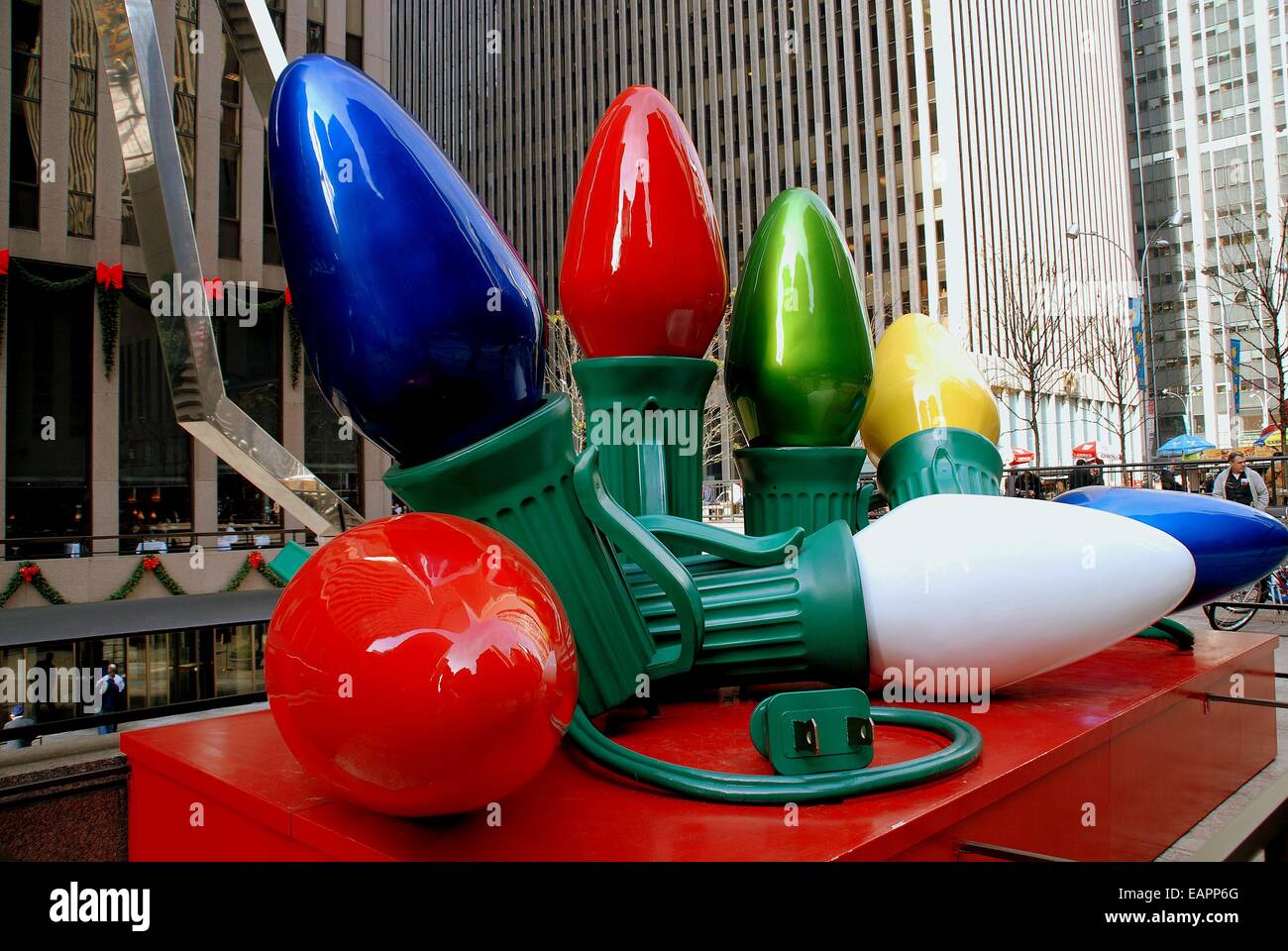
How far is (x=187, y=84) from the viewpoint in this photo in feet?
62.7

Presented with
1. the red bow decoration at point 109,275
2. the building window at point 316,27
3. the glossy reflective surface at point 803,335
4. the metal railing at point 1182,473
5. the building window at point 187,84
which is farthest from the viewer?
the building window at point 316,27

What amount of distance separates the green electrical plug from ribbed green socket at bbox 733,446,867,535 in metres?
1.51

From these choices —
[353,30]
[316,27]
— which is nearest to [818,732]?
[316,27]

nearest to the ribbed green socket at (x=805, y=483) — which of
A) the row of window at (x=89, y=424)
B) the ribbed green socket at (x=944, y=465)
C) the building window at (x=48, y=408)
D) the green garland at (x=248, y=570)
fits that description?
the ribbed green socket at (x=944, y=465)

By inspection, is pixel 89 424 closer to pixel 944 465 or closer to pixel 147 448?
pixel 147 448

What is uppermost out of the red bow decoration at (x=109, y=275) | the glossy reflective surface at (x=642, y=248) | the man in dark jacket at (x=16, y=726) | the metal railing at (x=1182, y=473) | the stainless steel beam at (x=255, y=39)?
the red bow decoration at (x=109, y=275)

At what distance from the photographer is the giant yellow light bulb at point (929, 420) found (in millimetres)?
4352

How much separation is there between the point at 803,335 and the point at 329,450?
1968cm

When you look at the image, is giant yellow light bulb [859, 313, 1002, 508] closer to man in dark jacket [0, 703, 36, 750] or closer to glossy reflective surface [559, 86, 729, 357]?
glossy reflective surface [559, 86, 729, 357]

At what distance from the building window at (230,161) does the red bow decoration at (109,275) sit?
7.49ft

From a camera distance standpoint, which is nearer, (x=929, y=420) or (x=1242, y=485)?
(x=929, y=420)

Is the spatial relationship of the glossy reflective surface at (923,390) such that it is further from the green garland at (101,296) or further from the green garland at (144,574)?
the green garland at (101,296)

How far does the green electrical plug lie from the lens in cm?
251

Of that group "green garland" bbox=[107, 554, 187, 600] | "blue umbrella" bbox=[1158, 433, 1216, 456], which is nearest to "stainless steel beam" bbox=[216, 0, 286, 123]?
"green garland" bbox=[107, 554, 187, 600]
